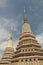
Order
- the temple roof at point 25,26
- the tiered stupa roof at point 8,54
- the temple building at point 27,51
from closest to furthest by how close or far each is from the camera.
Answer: the temple building at point 27,51 → the temple roof at point 25,26 → the tiered stupa roof at point 8,54

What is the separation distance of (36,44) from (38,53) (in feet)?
10.7

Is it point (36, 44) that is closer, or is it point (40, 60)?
point (40, 60)

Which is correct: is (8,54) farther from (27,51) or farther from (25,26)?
(27,51)

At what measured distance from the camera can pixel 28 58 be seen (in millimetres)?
50906

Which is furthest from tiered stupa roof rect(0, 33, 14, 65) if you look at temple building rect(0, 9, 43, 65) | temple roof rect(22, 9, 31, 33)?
temple roof rect(22, 9, 31, 33)

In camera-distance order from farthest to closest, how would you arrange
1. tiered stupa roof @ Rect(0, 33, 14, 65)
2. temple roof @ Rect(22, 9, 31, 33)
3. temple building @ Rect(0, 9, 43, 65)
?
tiered stupa roof @ Rect(0, 33, 14, 65)
temple roof @ Rect(22, 9, 31, 33)
temple building @ Rect(0, 9, 43, 65)

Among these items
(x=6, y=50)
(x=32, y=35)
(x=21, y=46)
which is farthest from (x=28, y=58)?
(x=6, y=50)

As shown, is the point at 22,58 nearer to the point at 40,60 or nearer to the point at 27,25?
the point at 40,60

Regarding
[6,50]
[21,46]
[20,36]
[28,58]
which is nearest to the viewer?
[28,58]

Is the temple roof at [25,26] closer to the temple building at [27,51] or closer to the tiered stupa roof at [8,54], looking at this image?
the temple building at [27,51]

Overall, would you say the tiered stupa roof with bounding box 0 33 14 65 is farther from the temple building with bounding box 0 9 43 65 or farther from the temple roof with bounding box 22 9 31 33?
the temple roof with bounding box 22 9 31 33

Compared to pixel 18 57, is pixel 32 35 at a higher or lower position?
higher

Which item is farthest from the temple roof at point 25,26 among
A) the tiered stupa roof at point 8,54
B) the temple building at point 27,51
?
the tiered stupa roof at point 8,54

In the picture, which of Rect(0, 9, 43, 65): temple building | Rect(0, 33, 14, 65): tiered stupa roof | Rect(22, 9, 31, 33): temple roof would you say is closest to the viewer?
Rect(0, 9, 43, 65): temple building
